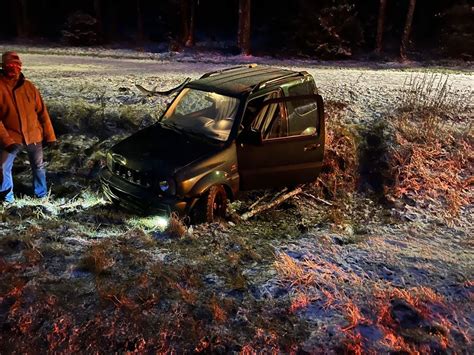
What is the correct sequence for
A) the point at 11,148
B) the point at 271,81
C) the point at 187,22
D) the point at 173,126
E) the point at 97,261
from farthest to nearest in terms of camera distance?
the point at 187,22 < the point at 271,81 < the point at 173,126 < the point at 11,148 < the point at 97,261

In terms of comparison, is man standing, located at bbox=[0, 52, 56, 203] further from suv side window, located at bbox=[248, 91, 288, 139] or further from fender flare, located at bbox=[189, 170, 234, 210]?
suv side window, located at bbox=[248, 91, 288, 139]

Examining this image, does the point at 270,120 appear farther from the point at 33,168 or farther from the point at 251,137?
the point at 33,168

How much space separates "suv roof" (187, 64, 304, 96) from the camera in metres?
6.34

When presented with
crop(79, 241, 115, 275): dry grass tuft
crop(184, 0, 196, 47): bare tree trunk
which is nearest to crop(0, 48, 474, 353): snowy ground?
crop(79, 241, 115, 275): dry grass tuft

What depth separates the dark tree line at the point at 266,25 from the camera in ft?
69.6

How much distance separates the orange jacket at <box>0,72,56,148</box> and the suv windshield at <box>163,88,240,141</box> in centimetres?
180

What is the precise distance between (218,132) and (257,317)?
2.73 m

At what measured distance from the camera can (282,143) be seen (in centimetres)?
620

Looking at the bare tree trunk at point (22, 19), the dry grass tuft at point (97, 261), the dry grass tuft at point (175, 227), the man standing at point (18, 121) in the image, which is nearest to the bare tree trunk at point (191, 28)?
the bare tree trunk at point (22, 19)

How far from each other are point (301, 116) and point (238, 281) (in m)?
2.83

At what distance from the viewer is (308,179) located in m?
6.74

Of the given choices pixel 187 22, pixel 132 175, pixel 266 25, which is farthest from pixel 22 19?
pixel 132 175

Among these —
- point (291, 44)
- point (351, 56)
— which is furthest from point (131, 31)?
point (351, 56)

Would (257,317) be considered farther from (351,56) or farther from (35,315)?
(351,56)
